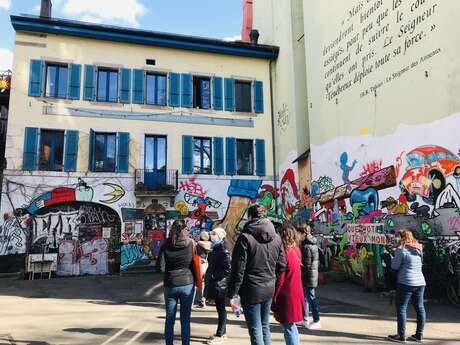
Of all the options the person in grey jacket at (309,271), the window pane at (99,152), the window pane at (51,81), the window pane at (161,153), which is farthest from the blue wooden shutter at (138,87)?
the person in grey jacket at (309,271)

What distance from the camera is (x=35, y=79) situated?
1518 cm

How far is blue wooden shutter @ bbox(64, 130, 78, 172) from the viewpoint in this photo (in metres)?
15.1

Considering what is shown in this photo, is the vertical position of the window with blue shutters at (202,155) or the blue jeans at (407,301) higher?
the window with blue shutters at (202,155)

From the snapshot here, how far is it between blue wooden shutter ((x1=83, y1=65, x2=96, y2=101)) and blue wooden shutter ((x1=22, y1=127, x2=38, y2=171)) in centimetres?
245

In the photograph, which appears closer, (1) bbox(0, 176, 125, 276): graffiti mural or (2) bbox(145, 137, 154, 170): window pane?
(1) bbox(0, 176, 125, 276): graffiti mural

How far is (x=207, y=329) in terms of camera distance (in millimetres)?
6137

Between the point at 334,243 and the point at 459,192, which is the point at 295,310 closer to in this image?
the point at 459,192

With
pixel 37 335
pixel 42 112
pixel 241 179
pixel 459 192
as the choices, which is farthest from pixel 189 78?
pixel 37 335

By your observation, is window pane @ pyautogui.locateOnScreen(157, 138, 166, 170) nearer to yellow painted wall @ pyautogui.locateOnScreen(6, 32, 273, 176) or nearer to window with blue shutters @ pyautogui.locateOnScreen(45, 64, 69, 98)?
yellow painted wall @ pyautogui.locateOnScreen(6, 32, 273, 176)

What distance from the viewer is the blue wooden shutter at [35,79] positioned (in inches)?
595

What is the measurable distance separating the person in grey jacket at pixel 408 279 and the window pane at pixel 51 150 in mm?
13183

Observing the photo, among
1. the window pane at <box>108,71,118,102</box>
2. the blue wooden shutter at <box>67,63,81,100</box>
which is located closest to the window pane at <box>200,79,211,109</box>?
the window pane at <box>108,71,118,102</box>

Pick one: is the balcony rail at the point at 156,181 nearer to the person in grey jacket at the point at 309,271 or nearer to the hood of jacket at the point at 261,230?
the person in grey jacket at the point at 309,271

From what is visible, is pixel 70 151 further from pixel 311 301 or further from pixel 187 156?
pixel 311 301
